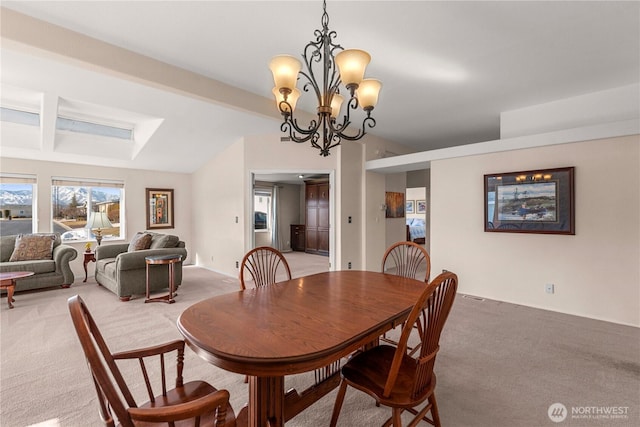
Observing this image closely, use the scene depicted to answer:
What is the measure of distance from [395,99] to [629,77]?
2.53m

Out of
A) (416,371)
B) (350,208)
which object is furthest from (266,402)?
(350,208)

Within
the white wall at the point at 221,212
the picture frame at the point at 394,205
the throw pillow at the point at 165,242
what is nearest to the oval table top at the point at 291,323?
the throw pillow at the point at 165,242

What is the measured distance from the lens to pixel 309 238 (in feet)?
28.4

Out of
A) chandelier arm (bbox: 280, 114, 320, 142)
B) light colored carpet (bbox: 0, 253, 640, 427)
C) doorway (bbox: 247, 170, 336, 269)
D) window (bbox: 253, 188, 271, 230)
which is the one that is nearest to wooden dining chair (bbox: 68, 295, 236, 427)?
light colored carpet (bbox: 0, 253, 640, 427)

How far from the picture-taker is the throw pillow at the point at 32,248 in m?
4.48

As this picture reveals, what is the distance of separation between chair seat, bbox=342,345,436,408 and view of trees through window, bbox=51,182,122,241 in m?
5.32

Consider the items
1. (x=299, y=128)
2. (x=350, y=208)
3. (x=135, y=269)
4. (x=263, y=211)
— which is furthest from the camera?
(x=263, y=211)

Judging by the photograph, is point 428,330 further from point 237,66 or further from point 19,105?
point 19,105

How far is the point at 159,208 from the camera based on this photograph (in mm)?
6340

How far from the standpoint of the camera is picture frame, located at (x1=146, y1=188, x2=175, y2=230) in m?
6.20

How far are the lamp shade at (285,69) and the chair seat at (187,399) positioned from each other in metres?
1.69

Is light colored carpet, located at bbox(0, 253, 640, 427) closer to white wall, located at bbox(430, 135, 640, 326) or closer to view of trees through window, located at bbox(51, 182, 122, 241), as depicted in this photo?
white wall, located at bbox(430, 135, 640, 326)

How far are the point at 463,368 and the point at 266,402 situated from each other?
1.72m

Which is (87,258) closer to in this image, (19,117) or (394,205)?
(19,117)
